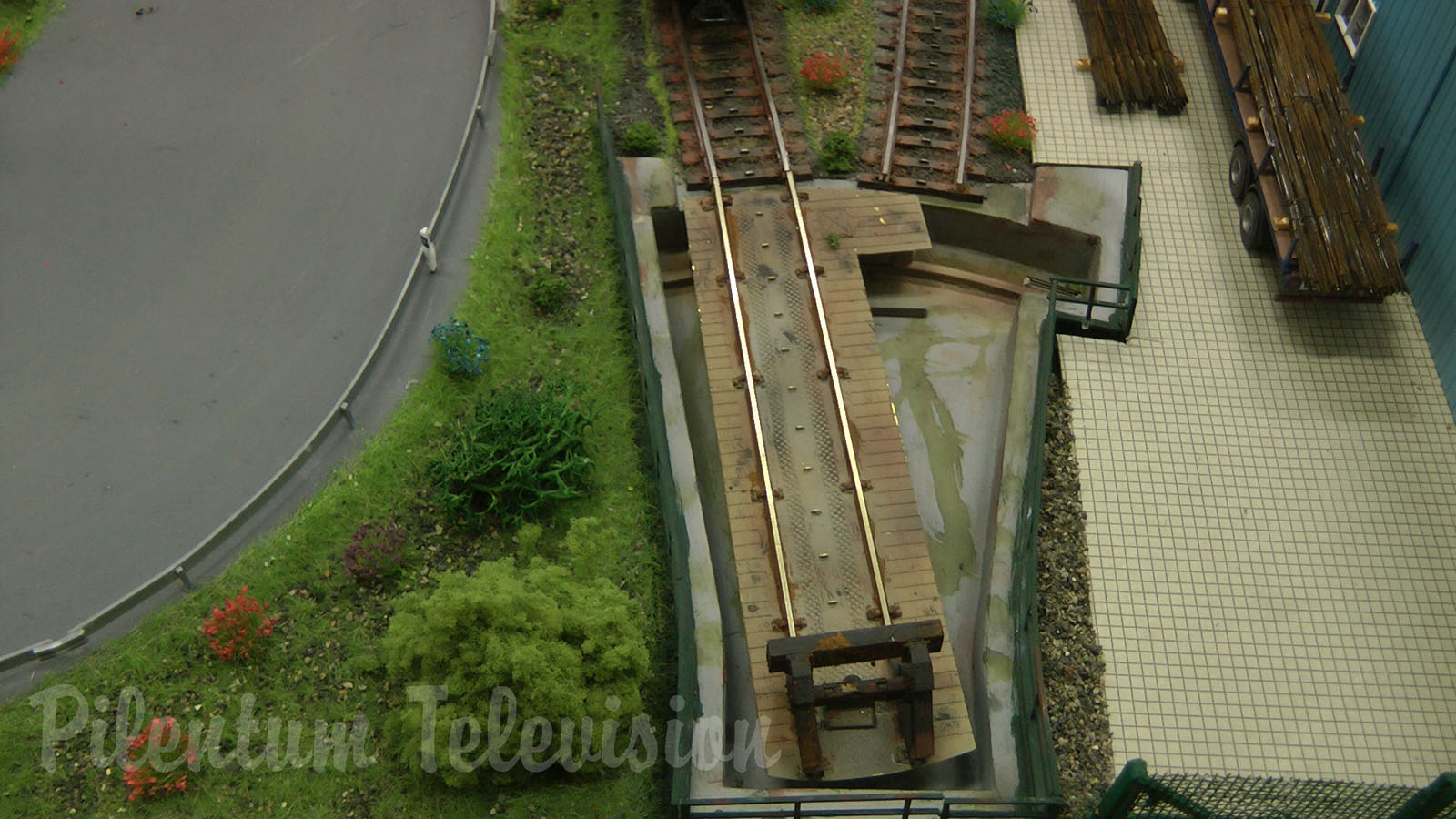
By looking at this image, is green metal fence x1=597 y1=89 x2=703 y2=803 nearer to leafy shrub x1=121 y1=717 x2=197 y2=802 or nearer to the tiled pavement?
the tiled pavement

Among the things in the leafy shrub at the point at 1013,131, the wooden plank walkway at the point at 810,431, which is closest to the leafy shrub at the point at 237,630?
the wooden plank walkway at the point at 810,431

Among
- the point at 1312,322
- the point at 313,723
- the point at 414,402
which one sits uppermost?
the point at 1312,322

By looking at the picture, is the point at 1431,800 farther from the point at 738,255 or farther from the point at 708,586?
the point at 738,255

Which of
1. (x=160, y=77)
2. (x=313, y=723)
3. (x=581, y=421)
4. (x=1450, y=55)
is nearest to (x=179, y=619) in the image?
(x=313, y=723)

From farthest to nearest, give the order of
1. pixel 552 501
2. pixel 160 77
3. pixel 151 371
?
pixel 160 77, pixel 151 371, pixel 552 501

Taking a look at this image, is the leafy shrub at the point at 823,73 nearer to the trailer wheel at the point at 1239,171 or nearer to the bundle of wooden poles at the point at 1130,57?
the bundle of wooden poles at the point at 1130,57

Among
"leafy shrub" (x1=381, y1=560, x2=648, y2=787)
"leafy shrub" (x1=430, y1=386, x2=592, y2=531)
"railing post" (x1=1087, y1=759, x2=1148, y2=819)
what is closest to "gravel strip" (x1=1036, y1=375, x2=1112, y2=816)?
"railing post" (x1=1087, y1=759, x2=1148, y2=819)

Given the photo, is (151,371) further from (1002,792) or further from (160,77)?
(1002,792)
